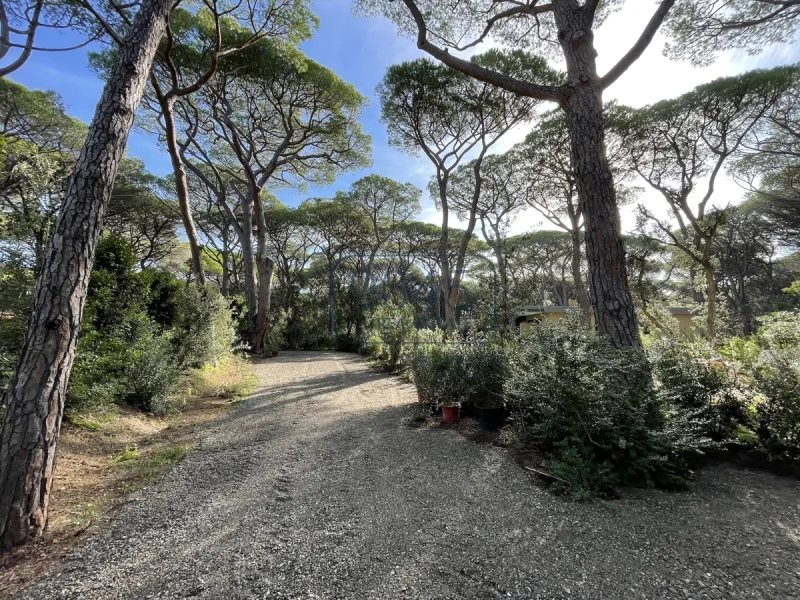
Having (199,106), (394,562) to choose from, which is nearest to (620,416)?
(394,562)

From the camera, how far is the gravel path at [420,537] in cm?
150

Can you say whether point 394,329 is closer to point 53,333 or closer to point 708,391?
point 708,391

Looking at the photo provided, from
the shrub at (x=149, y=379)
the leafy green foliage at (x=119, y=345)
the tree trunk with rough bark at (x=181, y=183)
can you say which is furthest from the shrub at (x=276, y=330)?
the shrub at (x=149, y=379)

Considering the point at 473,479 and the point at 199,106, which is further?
the point at 199,106

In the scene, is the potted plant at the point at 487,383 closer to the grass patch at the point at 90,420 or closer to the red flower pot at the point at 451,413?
the red flower pot at the point at 451,413

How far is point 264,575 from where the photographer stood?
157cm

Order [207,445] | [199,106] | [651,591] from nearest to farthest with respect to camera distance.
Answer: [651,591], [207,445], [199,106]

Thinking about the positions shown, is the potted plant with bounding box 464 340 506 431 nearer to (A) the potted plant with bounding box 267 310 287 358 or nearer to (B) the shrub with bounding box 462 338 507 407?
(B) the shrub with bounding box 462 338 507 407

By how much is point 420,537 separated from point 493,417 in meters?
2.10

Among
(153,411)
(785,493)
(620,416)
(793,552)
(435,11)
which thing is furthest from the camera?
(435,11)

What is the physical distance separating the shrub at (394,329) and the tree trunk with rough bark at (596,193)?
5.38 m

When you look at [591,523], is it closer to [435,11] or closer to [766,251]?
[435,11]

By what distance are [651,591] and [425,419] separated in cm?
285

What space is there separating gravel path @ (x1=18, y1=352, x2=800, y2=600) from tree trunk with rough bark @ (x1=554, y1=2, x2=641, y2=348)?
4.93 ft
